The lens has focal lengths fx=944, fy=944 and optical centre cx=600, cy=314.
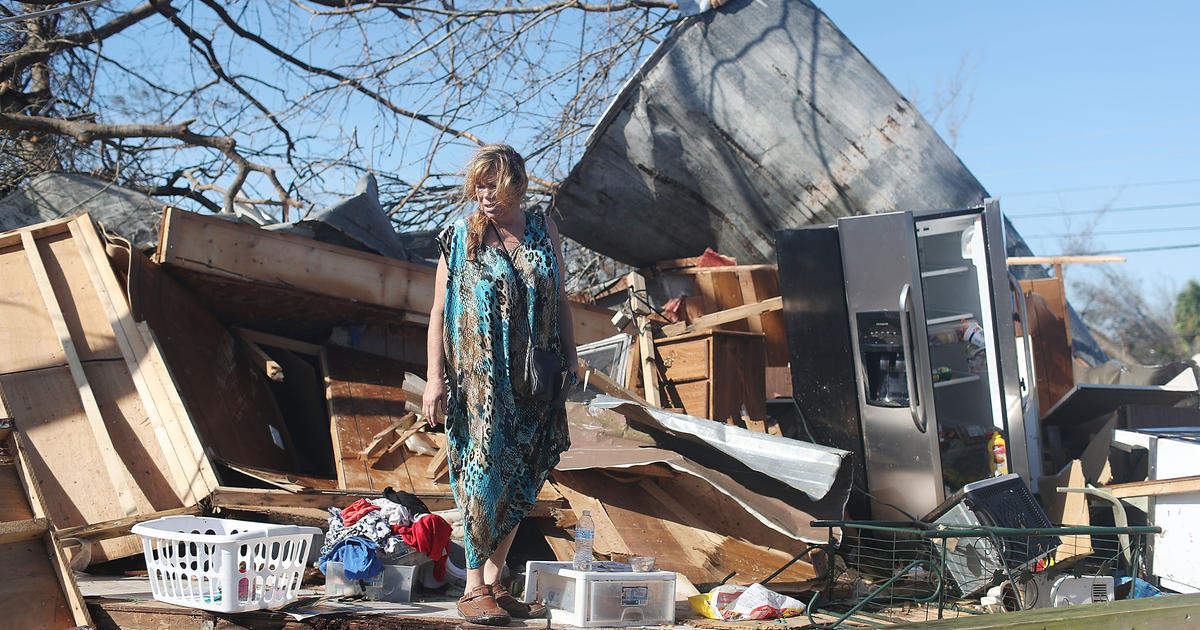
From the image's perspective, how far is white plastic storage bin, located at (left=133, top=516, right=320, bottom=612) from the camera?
3.09 m

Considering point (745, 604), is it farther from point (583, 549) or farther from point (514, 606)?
point (514, 606)

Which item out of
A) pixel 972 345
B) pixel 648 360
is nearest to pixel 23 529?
pixel 648 360

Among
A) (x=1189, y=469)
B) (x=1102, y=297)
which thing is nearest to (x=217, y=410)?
(x=1189, y=469)

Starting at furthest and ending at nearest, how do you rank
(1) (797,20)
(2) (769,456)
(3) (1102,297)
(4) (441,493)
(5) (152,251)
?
(3) (1102,297), (1) (797,20), (5) (152,251), (4) (441,493), (2) (769,456)

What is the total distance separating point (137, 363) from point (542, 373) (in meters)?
3.02

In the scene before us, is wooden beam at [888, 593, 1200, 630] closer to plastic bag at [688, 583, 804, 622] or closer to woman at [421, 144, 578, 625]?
plastic bag at [688, 583, 804, 622]

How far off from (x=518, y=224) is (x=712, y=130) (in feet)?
13.5

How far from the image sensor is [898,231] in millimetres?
5254

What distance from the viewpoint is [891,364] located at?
5285 millimetres

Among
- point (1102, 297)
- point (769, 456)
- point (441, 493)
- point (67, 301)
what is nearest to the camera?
point (769, 456)

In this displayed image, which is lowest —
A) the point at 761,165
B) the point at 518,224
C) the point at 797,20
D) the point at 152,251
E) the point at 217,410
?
the point at 217,410

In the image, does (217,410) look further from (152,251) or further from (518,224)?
(518,224)

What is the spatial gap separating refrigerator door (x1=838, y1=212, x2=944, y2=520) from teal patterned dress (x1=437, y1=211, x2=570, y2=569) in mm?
2535

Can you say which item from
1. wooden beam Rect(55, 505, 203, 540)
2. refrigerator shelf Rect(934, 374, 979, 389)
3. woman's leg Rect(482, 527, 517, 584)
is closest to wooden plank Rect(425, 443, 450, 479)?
Answer: wooden beam Rect(55, 505, 203, 540)
